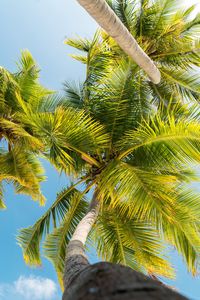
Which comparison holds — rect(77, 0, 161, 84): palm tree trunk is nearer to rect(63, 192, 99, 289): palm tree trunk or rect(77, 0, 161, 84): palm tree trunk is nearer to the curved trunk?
rect(63, 192, 99, 289): palm tree trunk

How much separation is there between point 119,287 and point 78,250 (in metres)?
3.55

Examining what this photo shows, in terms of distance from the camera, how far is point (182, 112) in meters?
8.31

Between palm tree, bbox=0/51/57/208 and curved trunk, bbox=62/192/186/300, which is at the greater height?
palm tree, bbox=0/51/57/208

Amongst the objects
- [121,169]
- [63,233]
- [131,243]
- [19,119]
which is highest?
[19,119]

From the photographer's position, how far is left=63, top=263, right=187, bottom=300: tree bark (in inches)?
54.3

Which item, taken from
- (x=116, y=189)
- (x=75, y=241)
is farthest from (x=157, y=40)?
(x=75, y=241)

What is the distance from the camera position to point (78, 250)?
4969mm

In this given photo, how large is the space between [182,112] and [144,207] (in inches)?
111

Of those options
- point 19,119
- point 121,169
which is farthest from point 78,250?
point 19,119

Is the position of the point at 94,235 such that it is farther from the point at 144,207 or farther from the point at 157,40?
the point at 157,40

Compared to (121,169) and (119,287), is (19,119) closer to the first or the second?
(121,169)

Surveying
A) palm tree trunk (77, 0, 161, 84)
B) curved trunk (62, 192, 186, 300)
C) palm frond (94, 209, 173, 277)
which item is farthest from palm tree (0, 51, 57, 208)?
curved trunk (62, 192, 186, 300)

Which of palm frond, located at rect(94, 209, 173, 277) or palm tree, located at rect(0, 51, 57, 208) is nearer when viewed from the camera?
palm frond, located at rect(94, 209, 173, 277)

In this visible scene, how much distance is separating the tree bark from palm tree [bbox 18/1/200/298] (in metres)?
3.35
